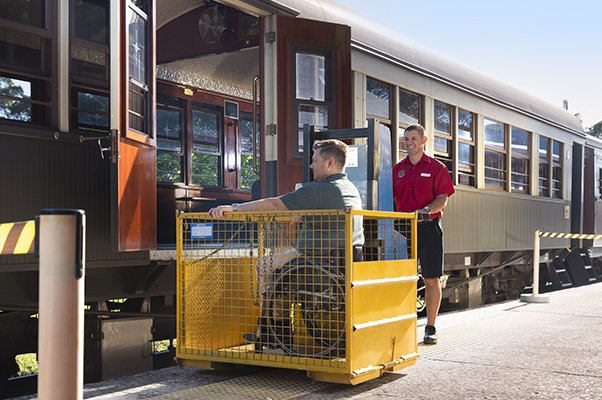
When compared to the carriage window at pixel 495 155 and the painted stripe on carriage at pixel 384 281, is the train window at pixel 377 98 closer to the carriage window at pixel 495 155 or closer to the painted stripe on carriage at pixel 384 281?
the carriage window at pixel 495 155

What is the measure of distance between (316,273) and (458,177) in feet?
17.5

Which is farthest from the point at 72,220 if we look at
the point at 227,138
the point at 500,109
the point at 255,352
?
the point at 500,109

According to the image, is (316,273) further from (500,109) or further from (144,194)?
(500,109)

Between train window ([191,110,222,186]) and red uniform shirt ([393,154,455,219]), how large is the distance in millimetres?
4080

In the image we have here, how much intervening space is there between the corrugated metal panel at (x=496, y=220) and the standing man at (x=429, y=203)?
10.4 feet

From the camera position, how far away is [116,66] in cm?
416

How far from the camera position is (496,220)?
9422 mm

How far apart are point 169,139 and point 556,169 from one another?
718cm

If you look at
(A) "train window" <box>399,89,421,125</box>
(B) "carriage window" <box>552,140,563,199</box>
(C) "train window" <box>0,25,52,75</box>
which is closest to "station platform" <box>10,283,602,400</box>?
(C) "train window" <box>0,25,52,75</box>

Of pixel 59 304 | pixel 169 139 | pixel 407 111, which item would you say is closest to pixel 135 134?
pixel 59 304

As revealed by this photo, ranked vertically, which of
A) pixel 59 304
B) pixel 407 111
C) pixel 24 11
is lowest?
pixel 59 304

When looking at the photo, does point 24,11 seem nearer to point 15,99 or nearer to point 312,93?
point 15,99

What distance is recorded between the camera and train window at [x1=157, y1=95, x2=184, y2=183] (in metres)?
7.87

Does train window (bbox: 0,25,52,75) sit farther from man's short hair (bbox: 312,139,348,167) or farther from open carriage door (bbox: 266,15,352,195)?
man's short hair (bbox: 312,139,348,167)
